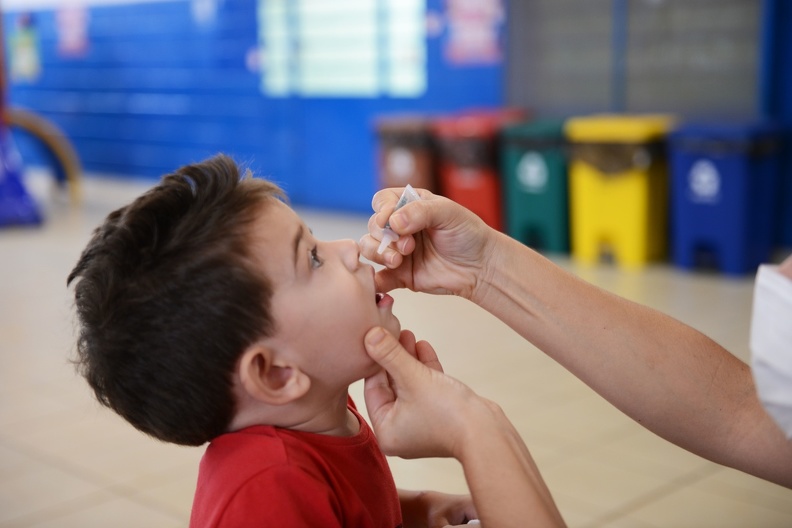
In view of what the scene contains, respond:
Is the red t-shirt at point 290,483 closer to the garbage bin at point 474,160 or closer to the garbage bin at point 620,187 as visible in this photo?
the garbage bin at point 620,187

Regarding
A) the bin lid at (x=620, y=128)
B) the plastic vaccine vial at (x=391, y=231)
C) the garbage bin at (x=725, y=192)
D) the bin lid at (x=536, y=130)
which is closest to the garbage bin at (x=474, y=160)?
the bin lid at (x=536, y=130)

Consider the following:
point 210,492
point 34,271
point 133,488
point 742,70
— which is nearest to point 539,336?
point 210,492

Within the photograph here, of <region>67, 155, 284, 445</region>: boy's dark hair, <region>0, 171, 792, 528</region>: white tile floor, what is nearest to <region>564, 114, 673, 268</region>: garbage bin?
<region>0, 171, 792, 528</region>: white tile floor

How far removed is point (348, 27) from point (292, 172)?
1.30 m

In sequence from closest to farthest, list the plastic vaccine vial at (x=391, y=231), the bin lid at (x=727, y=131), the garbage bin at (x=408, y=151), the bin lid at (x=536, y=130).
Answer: the plastic vaccine vial at (x=391, y=231) → the bin lid at (x=727, y=131) → the bin lid at (x=536, y=130) → the garbage bin at (x=408, y=151)

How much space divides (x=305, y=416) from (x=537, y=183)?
4.51m

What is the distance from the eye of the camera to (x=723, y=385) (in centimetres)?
153

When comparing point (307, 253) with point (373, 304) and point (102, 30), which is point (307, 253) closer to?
point (373, 304)

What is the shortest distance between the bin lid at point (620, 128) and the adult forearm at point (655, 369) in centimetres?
379

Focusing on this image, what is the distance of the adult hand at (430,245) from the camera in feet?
4.82

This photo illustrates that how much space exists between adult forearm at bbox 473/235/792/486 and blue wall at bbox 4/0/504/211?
508cm

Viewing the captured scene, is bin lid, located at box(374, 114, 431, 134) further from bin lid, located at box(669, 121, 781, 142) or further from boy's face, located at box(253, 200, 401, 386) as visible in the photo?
boy's face, located at box(253, 200, 401, 386)

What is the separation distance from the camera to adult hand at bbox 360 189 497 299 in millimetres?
1470

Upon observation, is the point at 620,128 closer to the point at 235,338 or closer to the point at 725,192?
the point at 725,192
